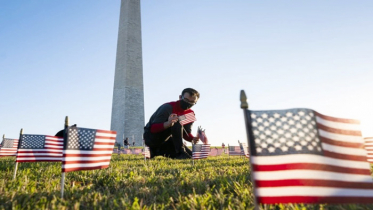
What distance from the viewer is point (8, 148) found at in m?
11.9

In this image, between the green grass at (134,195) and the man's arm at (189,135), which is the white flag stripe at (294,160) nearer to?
the green grass at (134,195)

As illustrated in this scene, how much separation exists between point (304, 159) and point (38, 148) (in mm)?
5572

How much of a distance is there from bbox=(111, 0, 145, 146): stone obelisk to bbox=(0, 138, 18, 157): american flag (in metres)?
23.5

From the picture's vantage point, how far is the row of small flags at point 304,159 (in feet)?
6.87

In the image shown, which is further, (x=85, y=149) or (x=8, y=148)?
(x=8, y=148)

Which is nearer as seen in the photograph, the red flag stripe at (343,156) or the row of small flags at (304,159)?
the row of small flags at (304,159)

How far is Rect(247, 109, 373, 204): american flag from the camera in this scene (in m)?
2.10

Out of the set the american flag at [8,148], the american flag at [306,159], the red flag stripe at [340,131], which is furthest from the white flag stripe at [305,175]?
the american flag at [8,148]

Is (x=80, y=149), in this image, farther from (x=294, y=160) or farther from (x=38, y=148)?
(x=294, y=160)

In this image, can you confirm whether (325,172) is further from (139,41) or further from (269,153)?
(139,41)

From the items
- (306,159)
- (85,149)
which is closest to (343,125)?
(306,159)

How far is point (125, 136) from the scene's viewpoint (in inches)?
1407

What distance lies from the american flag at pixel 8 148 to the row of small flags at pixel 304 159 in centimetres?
1324

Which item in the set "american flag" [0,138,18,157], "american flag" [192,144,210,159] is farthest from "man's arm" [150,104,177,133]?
"american flag" [0,138,18,157]
